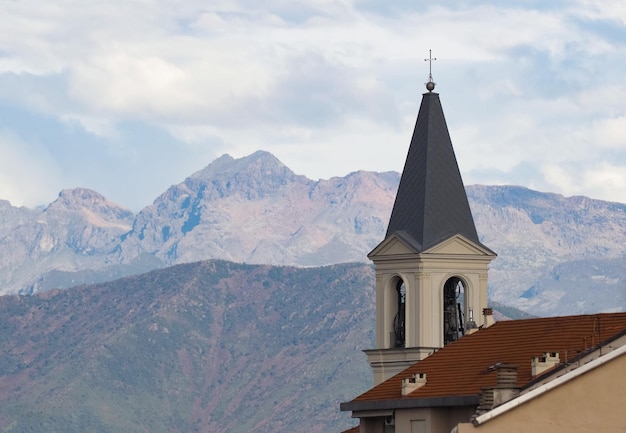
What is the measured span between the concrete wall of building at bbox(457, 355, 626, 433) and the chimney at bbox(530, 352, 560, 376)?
848 centimetres

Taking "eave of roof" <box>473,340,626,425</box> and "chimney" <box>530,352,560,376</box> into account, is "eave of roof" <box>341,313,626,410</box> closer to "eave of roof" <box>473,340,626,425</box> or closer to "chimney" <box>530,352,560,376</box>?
"chimney" <box>530,352,560,376</box>

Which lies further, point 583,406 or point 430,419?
point 430,419

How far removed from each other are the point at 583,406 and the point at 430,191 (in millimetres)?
42979

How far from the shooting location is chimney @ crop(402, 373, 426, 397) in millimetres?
49281

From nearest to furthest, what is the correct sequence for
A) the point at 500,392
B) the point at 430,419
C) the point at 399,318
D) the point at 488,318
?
1. the point at 500,392
2. the point at 430,419
3. the point at 488,318
4. the point at 399,318

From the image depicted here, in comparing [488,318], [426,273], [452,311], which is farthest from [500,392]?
[452,311]

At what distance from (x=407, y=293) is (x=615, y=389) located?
40.9 metres

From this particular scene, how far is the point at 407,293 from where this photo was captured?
73688 mm

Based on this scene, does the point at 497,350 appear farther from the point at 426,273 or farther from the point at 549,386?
the point at 426,273

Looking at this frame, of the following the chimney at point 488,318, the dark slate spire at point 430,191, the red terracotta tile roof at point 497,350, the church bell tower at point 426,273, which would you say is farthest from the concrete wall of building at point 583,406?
the dark slate spire at point 430,191

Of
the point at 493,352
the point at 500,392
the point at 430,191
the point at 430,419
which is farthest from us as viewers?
the point at 430,191

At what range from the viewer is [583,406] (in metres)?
32.9

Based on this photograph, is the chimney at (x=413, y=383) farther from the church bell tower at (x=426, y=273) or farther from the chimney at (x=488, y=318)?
the church bell tower at (x=426, y=273)

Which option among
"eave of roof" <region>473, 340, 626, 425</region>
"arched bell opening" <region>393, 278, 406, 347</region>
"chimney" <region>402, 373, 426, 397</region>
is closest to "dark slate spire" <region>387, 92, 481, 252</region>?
"arched bell opening" <region>393, 278, 406, 347</region>
